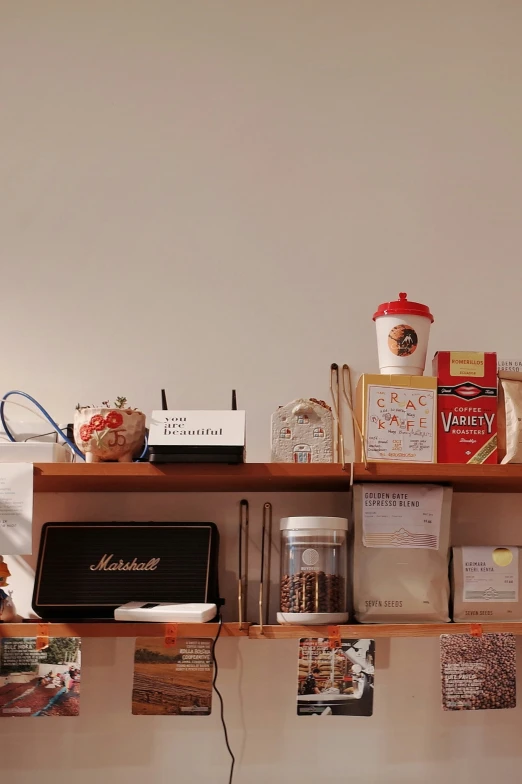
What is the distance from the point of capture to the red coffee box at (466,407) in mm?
1527

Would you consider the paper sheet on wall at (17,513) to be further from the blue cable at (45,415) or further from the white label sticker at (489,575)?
the white label sticker at (489,575)

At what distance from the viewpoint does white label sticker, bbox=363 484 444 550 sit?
1540 mm

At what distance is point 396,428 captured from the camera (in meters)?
1.51

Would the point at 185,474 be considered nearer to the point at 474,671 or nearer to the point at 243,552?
the point at 243,552

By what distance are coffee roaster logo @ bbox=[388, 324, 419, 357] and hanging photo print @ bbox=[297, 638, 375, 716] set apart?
1.87ft

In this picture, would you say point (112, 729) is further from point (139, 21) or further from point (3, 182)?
point (139, 21)

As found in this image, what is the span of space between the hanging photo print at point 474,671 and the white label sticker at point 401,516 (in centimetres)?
20

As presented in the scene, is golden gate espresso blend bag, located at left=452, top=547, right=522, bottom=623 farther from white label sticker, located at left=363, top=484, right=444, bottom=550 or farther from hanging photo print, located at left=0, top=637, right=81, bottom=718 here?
hanging photo print, located at left=0, top=637, right=81, bottom=718

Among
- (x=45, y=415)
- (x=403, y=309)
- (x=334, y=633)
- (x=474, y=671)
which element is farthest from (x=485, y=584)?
(x=45, y=415)

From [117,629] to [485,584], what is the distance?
2.35 ft

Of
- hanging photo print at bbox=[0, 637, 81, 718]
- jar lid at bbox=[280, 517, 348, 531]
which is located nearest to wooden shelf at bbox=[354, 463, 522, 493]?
jar lid at bbox=[280, 517, 348, 531]

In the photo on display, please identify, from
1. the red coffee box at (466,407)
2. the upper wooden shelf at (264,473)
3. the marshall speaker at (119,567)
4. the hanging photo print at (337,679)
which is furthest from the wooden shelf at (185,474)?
the hanging photo print at (337,679)

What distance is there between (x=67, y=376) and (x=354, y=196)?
2.61ft

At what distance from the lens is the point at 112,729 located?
1677mm
